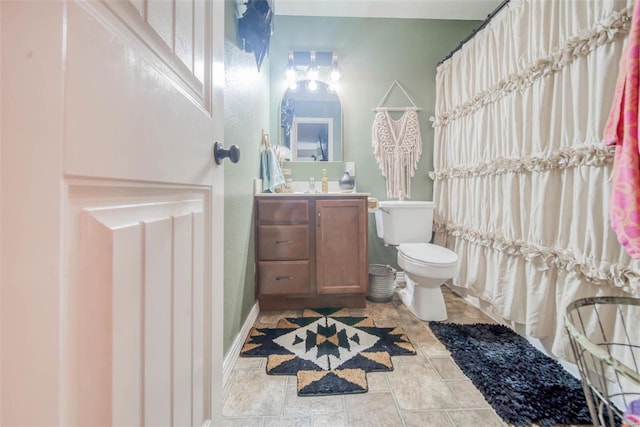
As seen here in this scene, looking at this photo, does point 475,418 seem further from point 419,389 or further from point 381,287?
point 381,287

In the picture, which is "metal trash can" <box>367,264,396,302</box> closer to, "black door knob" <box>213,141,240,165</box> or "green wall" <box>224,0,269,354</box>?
"green wall" <box>224,0,269,354</box>

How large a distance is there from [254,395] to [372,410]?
1.60 feet

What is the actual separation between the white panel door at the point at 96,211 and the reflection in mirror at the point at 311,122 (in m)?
1.87

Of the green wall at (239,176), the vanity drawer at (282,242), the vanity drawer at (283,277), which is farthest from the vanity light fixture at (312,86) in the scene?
the vanity drawer at (283,277)

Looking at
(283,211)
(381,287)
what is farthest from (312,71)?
(381,287)

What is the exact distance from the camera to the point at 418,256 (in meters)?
1.67

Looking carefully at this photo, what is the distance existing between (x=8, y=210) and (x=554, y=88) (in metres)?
1.83

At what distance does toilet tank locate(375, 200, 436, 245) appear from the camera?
2014mm

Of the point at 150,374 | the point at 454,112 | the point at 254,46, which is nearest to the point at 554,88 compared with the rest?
the point at 454,112

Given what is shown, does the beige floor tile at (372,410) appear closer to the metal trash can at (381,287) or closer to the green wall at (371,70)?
the metal trash can at (381,287)

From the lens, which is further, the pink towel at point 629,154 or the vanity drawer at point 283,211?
the vanity drawer at point 283,211

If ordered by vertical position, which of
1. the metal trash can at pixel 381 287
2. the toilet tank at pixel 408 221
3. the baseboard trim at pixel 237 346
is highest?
the toilet tank at pixel 408 221

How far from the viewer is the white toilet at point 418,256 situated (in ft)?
5.27

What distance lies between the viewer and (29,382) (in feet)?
0.80
